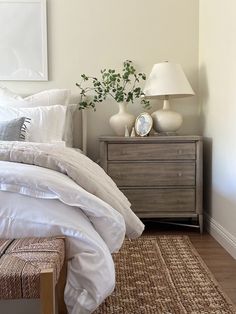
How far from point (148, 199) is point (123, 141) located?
1.59 feet

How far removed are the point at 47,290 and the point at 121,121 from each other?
236 cm

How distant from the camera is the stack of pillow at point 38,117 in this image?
295 centimetres

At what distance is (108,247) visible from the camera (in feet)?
5.47

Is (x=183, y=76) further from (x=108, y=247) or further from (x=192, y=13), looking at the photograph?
(x=108, y=247)

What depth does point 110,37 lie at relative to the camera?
364cm

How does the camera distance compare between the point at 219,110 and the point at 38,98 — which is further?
→ the point at 38,98

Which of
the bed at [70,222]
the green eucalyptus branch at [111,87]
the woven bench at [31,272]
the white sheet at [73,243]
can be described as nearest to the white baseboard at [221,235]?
the green eucalyptus branch at [111,87]

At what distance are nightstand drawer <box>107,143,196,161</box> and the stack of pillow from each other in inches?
16.5

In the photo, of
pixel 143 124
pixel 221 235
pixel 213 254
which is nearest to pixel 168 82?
pixel 143 124

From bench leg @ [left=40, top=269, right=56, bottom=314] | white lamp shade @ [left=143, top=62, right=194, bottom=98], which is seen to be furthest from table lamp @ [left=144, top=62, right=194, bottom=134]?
bench leg @ [left=40, top=269, right=56, bottom=314]

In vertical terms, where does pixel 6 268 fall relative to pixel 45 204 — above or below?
below

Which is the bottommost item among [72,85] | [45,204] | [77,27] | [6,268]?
[6,268]

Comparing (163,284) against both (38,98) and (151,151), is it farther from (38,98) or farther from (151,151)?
(38,98)

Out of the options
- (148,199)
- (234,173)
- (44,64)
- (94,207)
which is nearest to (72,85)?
(44,64)
